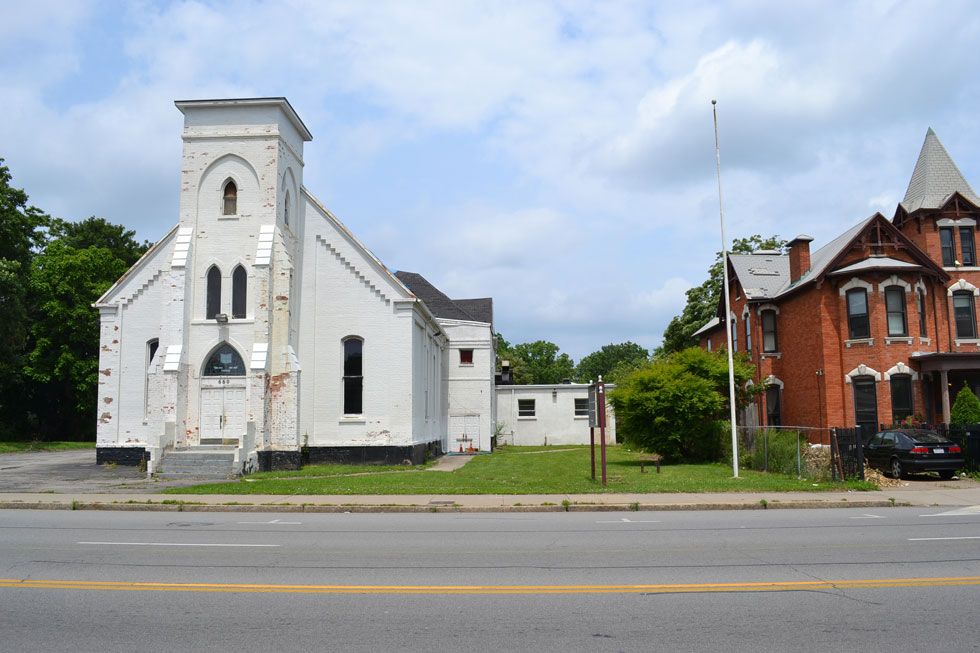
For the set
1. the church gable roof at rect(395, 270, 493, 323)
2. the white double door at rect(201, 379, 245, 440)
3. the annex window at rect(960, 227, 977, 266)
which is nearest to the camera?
the white double door at rect(201, 379, 245, 440)

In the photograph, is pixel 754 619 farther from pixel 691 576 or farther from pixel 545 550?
pixel 545 550

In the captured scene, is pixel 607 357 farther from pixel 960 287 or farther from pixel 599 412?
pixel 599 412

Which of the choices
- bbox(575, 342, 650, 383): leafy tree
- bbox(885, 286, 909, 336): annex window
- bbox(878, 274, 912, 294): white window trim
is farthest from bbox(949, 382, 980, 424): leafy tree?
bbox(575, 342, 650, 383): leafy tree

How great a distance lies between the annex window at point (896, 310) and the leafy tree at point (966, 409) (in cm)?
427

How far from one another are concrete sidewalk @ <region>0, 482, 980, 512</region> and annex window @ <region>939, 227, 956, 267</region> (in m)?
17.7

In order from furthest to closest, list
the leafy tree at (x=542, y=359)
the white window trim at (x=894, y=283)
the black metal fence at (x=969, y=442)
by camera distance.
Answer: the leafy tree at (x=542, y=359), the white window trim at (x=894, y=283), the black metal fence at (x=969, y=442)

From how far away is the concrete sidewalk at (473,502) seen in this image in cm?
1638

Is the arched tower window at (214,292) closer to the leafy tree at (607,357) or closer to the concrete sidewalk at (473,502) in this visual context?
the concrete sidewalk at (473,502)

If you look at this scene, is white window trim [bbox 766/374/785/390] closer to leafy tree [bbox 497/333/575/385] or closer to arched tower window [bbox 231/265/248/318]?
arched tower window [bbox 231/265/248/318]

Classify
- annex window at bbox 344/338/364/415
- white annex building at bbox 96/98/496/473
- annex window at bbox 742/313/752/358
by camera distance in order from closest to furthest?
white annex building at bbox 96/98/496/473 → annex window at bbox 344/338/364/415 → annex window at bbox 742/313/752/358

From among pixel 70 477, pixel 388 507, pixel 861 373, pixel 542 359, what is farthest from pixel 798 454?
pixel 542 359

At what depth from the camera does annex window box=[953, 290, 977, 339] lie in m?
32.3

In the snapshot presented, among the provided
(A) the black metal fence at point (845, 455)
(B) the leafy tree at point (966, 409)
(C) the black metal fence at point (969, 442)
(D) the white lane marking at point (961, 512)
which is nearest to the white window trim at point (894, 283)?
(B) the leafy tree at point (966, 409)

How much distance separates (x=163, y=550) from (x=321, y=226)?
2006 centimetres
